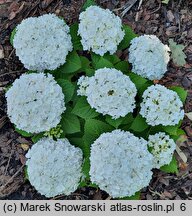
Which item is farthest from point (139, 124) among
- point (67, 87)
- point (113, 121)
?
point (67, 87)

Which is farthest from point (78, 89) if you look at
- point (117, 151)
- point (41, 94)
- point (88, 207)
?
point (88, 207)

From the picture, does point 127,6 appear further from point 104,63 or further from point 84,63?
point 104,63

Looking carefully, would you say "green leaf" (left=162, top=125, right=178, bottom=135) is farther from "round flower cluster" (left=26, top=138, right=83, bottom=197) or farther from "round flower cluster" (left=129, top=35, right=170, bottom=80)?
"round flower cluster" (left=26, top=138, right=83, bottom=197)

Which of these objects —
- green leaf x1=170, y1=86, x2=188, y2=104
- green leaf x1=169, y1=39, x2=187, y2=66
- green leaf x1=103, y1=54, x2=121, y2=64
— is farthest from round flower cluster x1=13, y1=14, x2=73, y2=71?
green leaf x1=169, y1=39, x2=187, y2=66

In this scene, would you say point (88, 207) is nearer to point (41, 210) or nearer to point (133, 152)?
point (41, 210)

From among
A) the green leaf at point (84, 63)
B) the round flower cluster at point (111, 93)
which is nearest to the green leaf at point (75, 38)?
the green leaf at point (84, 63)
